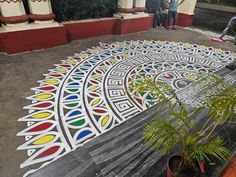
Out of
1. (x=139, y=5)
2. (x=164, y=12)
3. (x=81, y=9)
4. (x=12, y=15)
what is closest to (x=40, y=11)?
(x=12, y=15)

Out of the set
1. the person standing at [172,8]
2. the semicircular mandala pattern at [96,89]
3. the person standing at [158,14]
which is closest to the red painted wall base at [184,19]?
the person standing at [172,8]

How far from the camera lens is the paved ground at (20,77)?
1755 mm

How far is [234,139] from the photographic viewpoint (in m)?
1.85

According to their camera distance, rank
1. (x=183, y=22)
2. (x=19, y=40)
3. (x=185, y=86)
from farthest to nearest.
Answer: (x=183, y=22), (x=19, y=40), (x=185, y=86)

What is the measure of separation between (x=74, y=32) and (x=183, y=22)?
4.21 m

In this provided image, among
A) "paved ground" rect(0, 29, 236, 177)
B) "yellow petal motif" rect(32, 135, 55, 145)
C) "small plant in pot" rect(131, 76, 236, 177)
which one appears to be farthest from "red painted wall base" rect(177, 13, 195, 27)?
"yellow petal motif" rect(32, 135, 55, 145)

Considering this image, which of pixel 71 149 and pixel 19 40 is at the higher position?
pixel 19 40

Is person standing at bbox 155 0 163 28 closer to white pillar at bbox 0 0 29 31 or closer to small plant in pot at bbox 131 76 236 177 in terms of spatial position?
white pillar at bbox 0 0 29 31

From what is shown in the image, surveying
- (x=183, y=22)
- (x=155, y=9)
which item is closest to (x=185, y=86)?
(x=155, y=9)

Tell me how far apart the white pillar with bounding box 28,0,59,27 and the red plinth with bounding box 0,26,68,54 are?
0.65ft

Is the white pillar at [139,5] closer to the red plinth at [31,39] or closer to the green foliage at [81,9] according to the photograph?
the green foliage at [81,9]

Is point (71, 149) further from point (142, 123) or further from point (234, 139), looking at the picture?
point (234, 139)

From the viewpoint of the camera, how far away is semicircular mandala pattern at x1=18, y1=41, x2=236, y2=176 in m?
1.96

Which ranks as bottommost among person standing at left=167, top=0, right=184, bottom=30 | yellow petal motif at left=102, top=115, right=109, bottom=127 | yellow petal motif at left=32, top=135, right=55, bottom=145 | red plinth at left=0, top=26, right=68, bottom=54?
yellow petal motif at left=32, top=135, right=55, bottom=145
